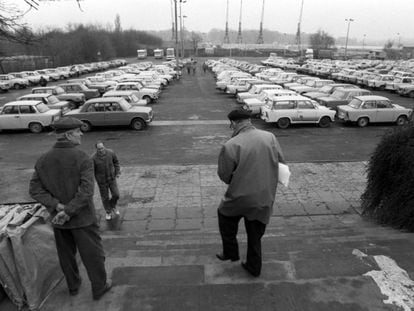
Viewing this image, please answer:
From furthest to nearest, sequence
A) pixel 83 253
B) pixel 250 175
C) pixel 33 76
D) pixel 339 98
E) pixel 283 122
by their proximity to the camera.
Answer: pixel 33 76
pixel 339 98
pixel 283 122
pixel 250 175
pixel 83 253

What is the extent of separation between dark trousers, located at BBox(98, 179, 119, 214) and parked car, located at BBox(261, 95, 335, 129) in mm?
11115

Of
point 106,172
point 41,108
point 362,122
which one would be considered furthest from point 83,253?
point 362,122

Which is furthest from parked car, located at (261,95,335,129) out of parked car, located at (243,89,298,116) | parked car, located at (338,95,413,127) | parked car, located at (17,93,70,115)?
parked car, located at (17,93,70,115)

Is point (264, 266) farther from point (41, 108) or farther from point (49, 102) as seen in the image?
point (49, 102)

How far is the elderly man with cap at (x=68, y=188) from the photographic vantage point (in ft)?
10.5

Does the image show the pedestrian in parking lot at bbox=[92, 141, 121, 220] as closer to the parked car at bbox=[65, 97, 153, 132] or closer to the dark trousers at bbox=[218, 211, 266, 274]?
the dark trousers at bbox=[218, 211, 266, 274]

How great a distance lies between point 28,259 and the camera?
346 centimetres

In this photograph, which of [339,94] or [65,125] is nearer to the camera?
[65,125]

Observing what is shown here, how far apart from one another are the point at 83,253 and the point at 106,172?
3.46 meters

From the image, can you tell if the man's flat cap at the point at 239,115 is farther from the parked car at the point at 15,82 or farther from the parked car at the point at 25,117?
the parked car at the point at 15,82

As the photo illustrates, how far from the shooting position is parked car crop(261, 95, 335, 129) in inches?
661

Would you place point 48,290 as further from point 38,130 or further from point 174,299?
point 38,130

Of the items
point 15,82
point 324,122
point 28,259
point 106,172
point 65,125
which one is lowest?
point 15,82

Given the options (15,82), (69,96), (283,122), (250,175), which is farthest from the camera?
(15,82)
